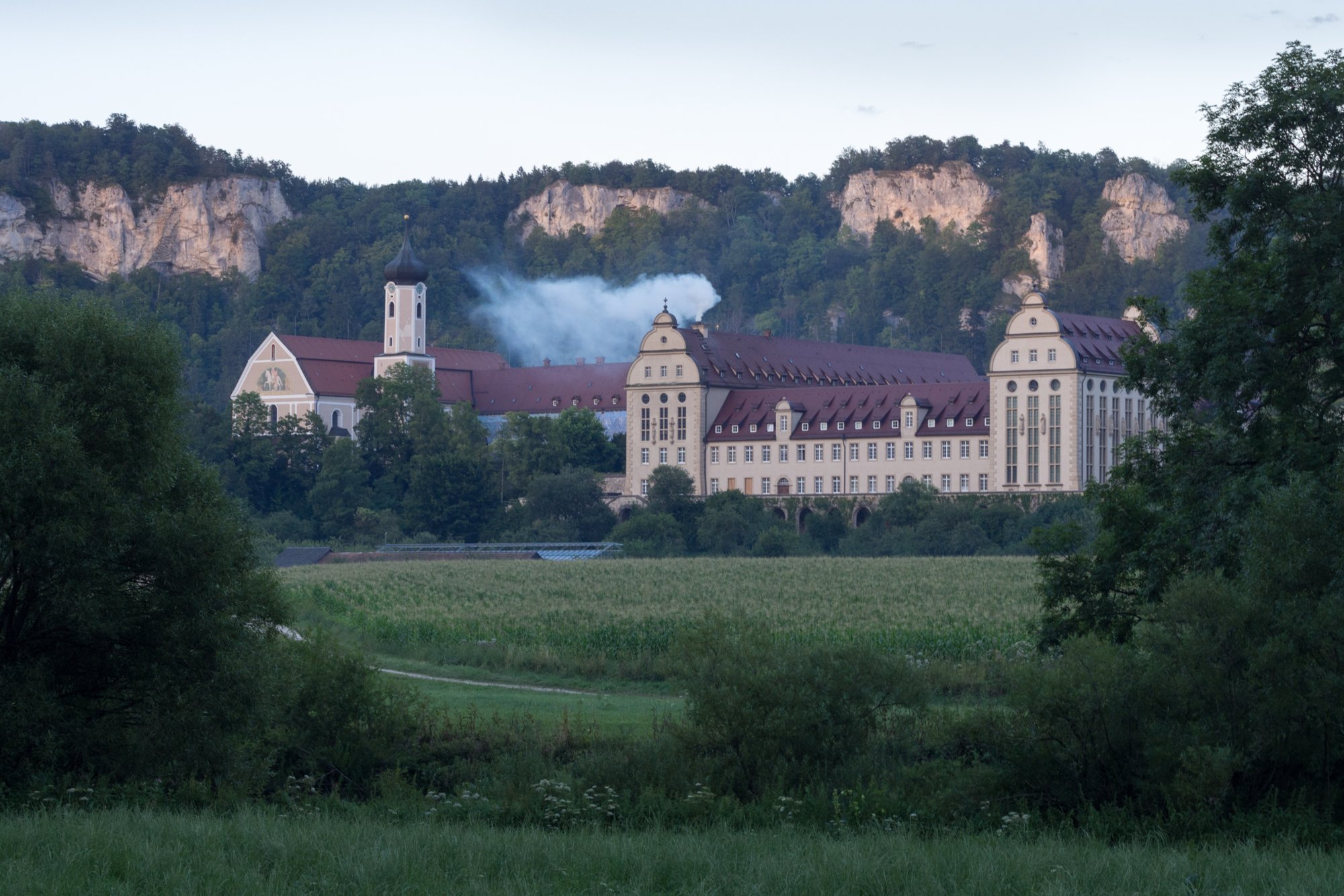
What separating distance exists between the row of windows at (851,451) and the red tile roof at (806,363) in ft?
21.7

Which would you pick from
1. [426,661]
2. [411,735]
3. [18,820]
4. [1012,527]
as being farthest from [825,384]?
[18,820]

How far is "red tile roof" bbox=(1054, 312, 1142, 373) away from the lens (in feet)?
429

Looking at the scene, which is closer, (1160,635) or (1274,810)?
(1274,810)

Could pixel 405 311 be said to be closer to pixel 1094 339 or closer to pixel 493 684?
pixel 1094 339

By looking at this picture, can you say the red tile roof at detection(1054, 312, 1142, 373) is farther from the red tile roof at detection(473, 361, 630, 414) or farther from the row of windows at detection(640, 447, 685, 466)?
the red tile roof at detection(473, 361, 630, 414)

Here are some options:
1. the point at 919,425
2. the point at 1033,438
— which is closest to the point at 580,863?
the point at 1033,438

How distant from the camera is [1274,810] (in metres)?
24.2

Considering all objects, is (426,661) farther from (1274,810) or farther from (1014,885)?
(1014,885)

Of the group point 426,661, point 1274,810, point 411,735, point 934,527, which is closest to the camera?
point 1274,810

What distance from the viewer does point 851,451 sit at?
137125 mm

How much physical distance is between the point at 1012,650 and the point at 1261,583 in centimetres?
2075

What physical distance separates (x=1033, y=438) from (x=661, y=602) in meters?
68.3

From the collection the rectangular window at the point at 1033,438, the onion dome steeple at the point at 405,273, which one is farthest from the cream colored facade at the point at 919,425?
the onion dome steeple at the point at 405,273

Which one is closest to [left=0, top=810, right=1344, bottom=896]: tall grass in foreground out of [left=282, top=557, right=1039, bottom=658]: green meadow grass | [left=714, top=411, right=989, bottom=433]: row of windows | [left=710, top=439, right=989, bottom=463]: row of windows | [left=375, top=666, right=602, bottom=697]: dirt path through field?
[left=282, top=557, right=1039, bottom=658]: green meadow grass
